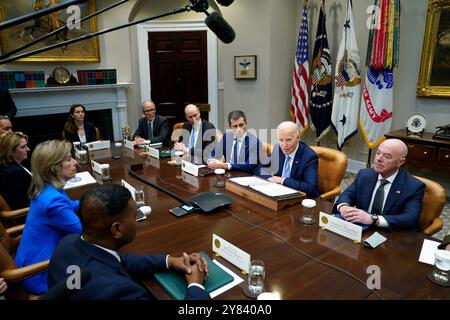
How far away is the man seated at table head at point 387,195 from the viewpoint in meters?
1.68

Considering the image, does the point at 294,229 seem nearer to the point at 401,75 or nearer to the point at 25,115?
the point at 401,75

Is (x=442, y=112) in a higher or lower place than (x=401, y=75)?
lower

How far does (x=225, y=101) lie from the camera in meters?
5.70

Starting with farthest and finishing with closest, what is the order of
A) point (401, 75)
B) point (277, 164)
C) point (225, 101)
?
1. point (225, 101)
2. point (401, 75)
3. point (277, 164)

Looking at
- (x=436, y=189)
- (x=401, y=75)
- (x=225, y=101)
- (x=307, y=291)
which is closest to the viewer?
(x=307, y=291)

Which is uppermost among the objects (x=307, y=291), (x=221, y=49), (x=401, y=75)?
(x=221, y=49)

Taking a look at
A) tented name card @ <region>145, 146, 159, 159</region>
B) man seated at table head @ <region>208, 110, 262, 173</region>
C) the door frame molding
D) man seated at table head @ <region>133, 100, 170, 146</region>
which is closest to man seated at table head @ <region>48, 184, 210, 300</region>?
man seated at table head @ <region>208, 110, 262, 173</region>

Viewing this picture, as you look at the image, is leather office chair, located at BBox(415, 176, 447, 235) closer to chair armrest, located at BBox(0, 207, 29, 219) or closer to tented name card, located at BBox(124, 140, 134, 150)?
chair armrest, located at BBox(0, 207, 29, 219)

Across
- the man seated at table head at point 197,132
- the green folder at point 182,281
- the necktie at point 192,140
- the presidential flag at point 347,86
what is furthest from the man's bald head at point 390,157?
the presidential flag at point 347,86

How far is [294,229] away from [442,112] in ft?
11.1

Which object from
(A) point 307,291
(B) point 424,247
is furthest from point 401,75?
(A) point 307,291

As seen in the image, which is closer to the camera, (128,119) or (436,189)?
(436,189)

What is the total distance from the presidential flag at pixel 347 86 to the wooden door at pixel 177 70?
2.39 meters

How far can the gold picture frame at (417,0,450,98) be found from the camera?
3.79 m
